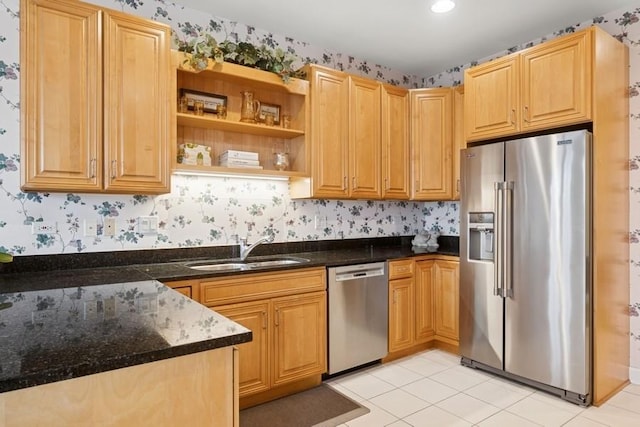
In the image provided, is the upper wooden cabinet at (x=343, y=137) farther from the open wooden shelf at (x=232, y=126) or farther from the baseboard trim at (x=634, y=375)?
the baseboard trim at (x=634, y=375)

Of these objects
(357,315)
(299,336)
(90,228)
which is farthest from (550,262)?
(90,228)

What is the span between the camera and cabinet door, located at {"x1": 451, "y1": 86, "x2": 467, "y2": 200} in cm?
355

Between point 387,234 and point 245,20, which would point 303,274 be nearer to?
point 387,234

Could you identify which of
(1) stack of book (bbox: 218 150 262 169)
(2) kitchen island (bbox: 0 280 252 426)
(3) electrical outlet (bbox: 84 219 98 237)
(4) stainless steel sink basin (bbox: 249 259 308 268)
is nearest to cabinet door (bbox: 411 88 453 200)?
(4) stainless steel sink basin (bbox: 249 259 308 268)

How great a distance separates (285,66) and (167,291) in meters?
1.91

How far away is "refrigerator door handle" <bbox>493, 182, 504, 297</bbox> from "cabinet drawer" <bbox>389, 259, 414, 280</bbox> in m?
0.68

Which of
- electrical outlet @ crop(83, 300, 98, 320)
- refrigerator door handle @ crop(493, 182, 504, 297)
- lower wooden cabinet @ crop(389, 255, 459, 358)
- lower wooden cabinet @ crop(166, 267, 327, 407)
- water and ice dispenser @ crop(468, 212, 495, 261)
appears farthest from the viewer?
lower wooden cabinet @ crop(389, 255, 459, 358)

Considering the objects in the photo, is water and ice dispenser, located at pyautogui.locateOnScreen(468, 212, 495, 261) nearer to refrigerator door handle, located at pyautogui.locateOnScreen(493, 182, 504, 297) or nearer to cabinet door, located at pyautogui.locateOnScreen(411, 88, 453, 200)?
refrigerator door handle, located at pyautogui.locateOnScreen(493, 182, 504, 297)

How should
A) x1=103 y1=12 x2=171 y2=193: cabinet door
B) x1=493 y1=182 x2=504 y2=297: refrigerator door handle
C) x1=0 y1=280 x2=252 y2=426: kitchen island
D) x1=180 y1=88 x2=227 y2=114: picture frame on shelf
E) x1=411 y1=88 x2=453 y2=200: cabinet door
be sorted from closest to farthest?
x1=0 y1=280 x2=252 y2=426: kitchen island
x1=103 y1=12 x2=171 y2=193: cabinet door
x1=180 y1=88 x2=227 y2=114: picture frame on shelf
x1=493 y1=182 x2=504 y2=297: refrigerator door handle
x1=411 y1=88 x2=453 y2=200: cabinet door

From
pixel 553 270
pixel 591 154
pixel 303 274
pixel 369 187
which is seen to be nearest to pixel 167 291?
pixel 303 274

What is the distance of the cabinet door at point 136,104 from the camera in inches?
87.0

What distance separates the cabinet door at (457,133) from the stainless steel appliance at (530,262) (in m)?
0.46

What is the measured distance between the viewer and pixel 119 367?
899 millimetres

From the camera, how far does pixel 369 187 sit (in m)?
3.38
